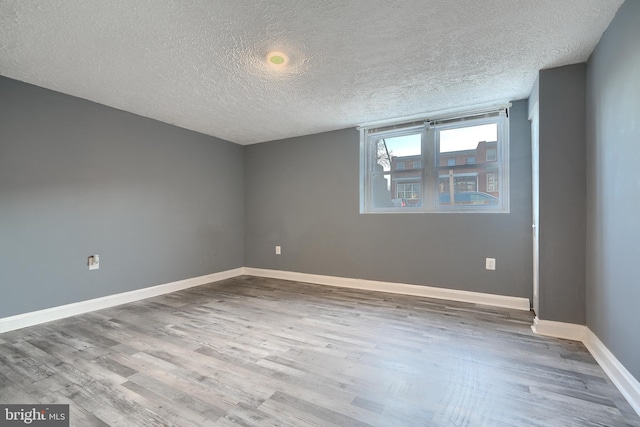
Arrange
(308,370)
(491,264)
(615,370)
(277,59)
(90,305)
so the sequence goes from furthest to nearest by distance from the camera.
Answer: (491,264) < (90,305) < (277,59) < (308,370) < (615,370)

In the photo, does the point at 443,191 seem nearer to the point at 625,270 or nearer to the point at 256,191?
the point at 625,270

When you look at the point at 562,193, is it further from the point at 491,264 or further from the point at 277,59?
the point at 277,59

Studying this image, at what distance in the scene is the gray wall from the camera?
220 centimetres

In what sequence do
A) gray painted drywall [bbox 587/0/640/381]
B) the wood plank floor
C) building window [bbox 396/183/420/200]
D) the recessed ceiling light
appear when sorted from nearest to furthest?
the wood plank floor < gray painted drywall [bbox 587/0/640/381] < the recessed ceiling light < building window [bbox 396/183/420/200]

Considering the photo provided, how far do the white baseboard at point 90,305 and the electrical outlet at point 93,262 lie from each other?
338 mm

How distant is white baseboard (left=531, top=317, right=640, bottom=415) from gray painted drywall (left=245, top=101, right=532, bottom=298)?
74 centimetres

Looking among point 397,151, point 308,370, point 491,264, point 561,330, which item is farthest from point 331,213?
point 561,330

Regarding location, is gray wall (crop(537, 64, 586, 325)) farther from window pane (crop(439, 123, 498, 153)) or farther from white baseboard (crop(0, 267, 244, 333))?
white baseboard (crop(0, 267, 244, 333))

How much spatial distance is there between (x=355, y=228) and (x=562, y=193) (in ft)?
7.34

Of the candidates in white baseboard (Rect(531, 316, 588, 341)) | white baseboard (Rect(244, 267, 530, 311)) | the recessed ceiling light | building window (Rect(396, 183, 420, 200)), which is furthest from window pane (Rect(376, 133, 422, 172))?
white baseboard (Rect(531, 316, 588, 341))

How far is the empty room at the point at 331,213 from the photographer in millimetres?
1576

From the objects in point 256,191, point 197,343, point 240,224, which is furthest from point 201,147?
point 197,343

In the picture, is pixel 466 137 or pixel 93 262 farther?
pixel 466 137

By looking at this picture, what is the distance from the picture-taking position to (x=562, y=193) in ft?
7.39
